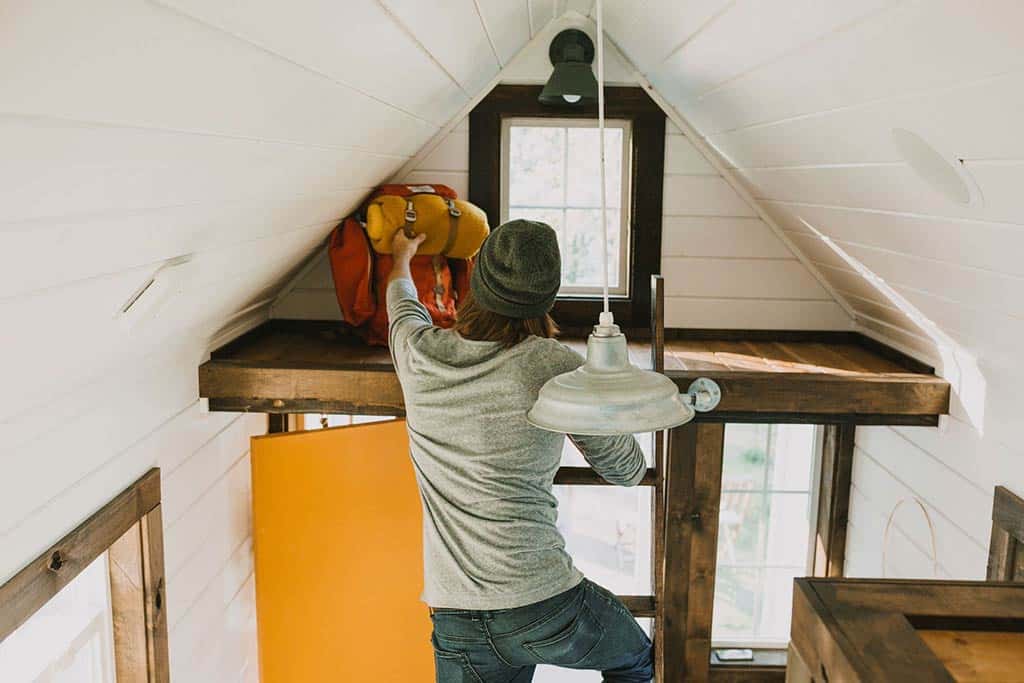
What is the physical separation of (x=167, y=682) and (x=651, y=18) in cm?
210

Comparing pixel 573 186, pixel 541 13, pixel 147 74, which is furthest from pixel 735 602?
pixel 147 74

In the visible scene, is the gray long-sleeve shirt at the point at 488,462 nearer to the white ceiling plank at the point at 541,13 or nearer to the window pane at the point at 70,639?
the window pane at the point at 70,639

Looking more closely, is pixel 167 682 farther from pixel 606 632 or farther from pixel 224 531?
pixel 606 632

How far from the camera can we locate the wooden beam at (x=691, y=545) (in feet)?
10.4

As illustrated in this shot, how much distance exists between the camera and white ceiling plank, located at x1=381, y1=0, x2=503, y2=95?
149 centimetres

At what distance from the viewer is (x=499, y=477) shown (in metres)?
1.79

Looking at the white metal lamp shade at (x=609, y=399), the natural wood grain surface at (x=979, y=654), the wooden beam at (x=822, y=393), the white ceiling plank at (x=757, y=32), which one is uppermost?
the white ceiling plank at (x=757, y=32)

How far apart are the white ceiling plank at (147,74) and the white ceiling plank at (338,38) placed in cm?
2

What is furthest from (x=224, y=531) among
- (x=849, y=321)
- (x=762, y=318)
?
(x=849, y=321)

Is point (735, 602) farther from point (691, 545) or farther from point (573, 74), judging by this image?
point (573, 74)

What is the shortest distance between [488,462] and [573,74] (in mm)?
1378

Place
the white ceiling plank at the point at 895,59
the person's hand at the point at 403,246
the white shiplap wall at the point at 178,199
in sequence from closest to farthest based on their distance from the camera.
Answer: the white shiplap wall at the point at 178,199, the white ceiling plank at the point at 895,59, the person's hand at the point at 403,246

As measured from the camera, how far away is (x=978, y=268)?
1873 mm

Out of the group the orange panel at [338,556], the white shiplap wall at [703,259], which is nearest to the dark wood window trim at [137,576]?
the orange panel at [338,556]
